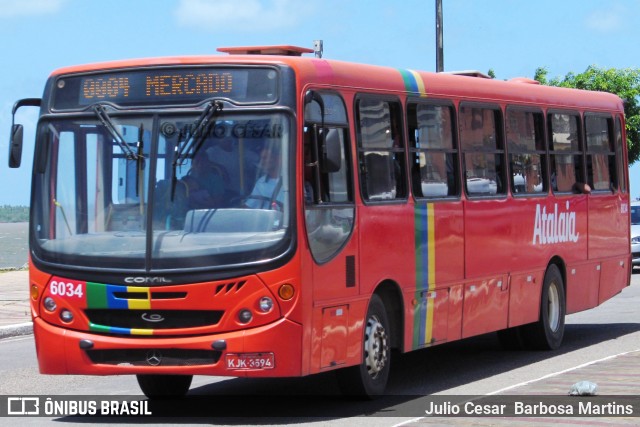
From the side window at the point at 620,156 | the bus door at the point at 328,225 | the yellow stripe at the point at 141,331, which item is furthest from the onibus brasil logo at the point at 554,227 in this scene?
the yellow stripe at the point at 141,331

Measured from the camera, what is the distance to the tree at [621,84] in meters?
54.3

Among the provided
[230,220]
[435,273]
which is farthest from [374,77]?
[230,220]

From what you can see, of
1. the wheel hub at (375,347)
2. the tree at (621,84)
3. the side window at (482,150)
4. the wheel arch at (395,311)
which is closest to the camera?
the wheel hub at (375,347)

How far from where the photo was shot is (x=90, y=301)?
36.1ft

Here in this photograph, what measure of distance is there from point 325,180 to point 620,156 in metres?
8.56

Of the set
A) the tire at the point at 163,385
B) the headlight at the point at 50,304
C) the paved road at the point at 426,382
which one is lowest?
the paved road at the point at 426,382

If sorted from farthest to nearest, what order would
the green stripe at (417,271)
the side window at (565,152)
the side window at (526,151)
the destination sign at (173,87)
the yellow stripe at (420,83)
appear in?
1. the side window at (565,152)
2. the side window at (526,151)
3. the yellow stripe at (420,83)
4. the green stripe at (417,271)
5. the destination sign at (173,87)

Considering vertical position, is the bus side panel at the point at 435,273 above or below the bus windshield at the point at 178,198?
below

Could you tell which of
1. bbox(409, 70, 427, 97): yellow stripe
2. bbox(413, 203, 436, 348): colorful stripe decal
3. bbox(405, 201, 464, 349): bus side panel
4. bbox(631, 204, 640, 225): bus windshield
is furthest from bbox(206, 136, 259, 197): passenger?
bbox(631, 204, 640, 225): bus windshield

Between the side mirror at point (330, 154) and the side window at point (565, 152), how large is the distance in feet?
19.4

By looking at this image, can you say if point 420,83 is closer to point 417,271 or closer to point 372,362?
point 417,271

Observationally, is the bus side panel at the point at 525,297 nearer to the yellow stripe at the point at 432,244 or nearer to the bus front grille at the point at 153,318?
the yellow stripe at the point at 432,244

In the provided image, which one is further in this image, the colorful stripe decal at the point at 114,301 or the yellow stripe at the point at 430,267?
the yellow stripe at the point at 430,267

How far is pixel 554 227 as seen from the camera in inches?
651
